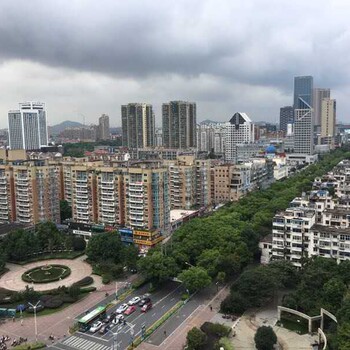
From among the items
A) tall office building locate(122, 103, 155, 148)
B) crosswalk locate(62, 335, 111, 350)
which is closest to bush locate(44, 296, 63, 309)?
crosswalk locate(62, 335, 111, 350)

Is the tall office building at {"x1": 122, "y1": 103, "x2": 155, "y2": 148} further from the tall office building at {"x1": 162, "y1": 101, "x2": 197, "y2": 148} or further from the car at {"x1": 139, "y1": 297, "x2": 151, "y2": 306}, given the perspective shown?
the car at {"x1": 139, "y1": 297, "x2": 151, "y2": 306}

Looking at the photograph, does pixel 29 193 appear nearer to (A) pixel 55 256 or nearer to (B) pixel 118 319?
(A) pixel 55 256

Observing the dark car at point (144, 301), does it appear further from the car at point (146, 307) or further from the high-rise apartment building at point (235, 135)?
the high-rise apartment building at point (235, 135)

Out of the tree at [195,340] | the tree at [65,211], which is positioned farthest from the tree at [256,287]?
the tree at [65,211]

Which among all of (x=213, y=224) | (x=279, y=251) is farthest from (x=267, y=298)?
(x=213, y=224)

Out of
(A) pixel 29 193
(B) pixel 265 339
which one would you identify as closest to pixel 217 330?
(B) pixel 265 339

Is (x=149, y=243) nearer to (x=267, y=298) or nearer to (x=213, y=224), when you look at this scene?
(x=213, y=224)
